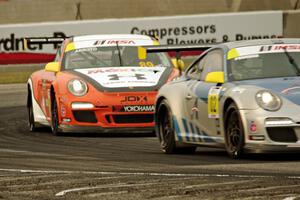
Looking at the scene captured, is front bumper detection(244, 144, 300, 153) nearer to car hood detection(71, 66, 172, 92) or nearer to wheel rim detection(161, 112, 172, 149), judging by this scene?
wheel rim detection(161, 112, 172, 149)

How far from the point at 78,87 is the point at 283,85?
5144mm

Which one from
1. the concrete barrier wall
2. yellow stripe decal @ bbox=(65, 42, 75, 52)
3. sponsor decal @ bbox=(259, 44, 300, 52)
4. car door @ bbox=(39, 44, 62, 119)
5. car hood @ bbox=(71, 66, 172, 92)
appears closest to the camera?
sponsor decal @ bbox=(259, 44, 300, 52)

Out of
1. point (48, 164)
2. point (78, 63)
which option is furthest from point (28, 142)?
point (48, 164)

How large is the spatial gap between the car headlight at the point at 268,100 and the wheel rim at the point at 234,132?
11.4 inches

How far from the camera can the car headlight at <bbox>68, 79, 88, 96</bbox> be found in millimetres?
15570

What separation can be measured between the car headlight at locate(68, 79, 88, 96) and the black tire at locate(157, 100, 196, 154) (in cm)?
270

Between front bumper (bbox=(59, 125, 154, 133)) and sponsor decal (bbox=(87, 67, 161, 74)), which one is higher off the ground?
sponsor decal (bbox=(87, 67, 161, 74))

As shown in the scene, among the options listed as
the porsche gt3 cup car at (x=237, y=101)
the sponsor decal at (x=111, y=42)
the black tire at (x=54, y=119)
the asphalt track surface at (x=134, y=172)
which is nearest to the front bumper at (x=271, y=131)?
the porsche gt3 cup car at (x=237, y=101)

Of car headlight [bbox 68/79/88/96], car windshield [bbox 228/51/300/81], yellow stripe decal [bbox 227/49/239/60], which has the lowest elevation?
car headlight [bbox 68/79/88/96]

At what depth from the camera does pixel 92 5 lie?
3672cm

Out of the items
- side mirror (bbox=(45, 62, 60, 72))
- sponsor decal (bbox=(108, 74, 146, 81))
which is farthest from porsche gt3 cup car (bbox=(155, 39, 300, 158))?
side mirror (bbox=(45, 62, 60, 72))

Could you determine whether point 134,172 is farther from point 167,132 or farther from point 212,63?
point 167,132

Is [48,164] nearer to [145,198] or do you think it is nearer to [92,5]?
[145,198]

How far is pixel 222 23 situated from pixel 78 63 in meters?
18.1
